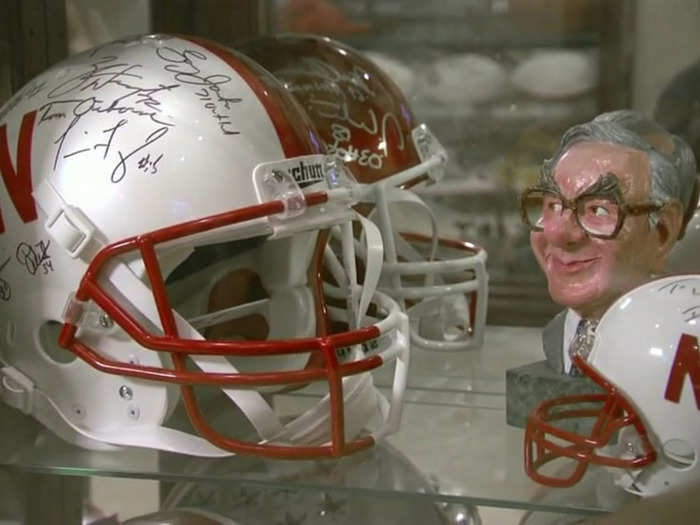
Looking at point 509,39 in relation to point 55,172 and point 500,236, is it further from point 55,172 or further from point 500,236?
point 55,172

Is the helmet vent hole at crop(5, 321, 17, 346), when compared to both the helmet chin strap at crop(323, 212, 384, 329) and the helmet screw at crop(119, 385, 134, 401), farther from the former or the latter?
the helmet chin strap at crop(323, 212, 384, 329)

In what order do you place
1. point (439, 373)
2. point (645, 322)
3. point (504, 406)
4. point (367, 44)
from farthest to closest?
point (367, 44) → point (439, 373) → point (504, 406) → point (645, 322)

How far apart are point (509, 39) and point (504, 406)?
1.75 feet

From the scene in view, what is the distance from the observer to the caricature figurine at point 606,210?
2.60 feet

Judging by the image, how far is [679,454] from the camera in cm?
69

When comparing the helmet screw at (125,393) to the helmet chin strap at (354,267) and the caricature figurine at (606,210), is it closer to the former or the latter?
the helmet chin strap at (354,267)

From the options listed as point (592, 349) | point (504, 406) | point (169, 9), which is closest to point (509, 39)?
point (169, 9)

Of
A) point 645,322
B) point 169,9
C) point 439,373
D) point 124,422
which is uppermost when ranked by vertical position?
point 169,9

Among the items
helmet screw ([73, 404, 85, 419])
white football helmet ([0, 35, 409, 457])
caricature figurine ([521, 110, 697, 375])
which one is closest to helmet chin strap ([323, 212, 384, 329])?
white football helmet ([0, 35, 409, 457])

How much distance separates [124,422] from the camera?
824mm
